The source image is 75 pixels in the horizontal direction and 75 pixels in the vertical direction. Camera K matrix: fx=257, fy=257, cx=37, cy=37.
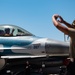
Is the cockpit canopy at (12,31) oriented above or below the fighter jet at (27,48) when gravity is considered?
above

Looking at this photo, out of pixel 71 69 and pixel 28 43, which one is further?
pixel 28 43

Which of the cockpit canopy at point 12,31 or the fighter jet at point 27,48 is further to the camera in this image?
the cockpit canopy at point 12,31

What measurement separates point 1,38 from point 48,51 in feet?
8.49

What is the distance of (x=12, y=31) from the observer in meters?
12.4

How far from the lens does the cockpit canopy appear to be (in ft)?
40.1

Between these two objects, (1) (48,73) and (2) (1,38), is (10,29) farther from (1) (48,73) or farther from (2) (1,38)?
(1) (48,73)

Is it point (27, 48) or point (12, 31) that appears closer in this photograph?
point (27, 48)

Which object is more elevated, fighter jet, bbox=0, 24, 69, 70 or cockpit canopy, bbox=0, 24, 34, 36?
cockpit canopy, bbox=0, 24, 34, 36

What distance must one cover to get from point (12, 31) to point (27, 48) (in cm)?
173

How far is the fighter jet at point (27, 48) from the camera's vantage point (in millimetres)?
10328

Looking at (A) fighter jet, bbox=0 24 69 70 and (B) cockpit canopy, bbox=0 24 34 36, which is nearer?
(A) fighter jet, bbox=0 24 69 70

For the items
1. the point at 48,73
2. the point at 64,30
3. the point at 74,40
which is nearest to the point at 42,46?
the point at 48,73

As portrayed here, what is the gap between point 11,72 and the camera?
11.3 meters

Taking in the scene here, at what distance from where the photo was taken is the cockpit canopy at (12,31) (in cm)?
1221
